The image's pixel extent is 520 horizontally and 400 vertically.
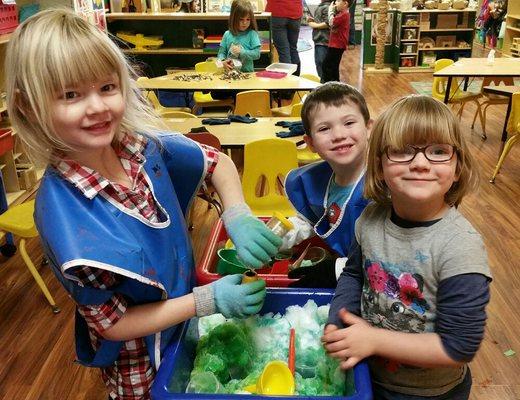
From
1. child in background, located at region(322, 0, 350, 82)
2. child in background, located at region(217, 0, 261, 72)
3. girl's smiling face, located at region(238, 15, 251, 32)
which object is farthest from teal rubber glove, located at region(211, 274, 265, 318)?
child in background, located at region(322, 0, 350, 82)

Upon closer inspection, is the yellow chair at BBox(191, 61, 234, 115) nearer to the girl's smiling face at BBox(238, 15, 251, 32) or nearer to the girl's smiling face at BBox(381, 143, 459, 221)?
the girl's smiling face at BBox(238, 15, 251, 32)

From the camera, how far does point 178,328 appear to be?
108cm

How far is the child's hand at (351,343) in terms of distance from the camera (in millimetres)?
958

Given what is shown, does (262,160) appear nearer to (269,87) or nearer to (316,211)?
(316,211)

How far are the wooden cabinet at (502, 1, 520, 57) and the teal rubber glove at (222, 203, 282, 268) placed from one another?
27.1ft

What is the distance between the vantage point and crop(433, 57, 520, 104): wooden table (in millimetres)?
4621

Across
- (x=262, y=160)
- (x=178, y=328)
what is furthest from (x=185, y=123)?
(x=178, y=328)

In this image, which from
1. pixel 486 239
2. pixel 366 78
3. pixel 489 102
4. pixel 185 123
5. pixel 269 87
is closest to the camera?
pixel 486 239

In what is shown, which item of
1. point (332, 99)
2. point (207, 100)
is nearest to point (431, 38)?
point (207, 100)

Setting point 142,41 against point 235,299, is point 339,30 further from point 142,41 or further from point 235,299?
point 235,299

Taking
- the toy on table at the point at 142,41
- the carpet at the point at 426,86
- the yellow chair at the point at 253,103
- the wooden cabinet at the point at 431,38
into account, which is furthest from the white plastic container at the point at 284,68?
the wooden cabinet at the point at 431,38

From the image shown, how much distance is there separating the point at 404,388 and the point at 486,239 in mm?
2236

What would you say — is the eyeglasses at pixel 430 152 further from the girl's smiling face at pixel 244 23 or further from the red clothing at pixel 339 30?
the red clothing at pixel 339 30

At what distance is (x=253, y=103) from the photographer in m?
3.84
